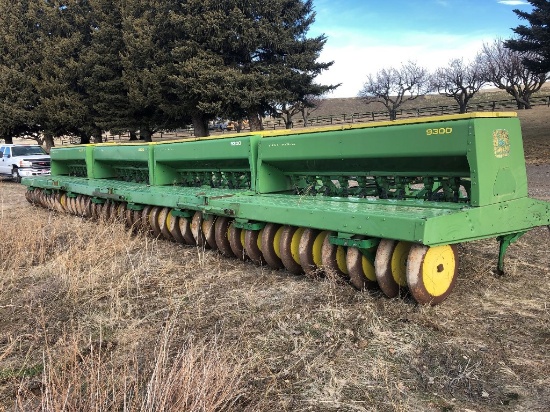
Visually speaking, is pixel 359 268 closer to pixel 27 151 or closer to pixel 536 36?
pixel 27 151

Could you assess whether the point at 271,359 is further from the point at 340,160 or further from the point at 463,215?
the point at 340,160

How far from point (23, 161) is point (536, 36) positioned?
21.3 meters

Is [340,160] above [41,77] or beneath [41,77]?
beneath

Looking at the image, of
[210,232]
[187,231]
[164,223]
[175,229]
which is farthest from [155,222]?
[210,232]

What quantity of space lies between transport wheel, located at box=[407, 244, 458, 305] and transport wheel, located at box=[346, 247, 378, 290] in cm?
56

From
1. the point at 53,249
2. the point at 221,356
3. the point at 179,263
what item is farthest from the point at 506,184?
the point at 53,249

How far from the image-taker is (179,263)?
5816 millimetres

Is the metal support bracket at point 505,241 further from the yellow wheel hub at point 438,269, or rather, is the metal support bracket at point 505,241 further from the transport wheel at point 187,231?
the transport wheel at point 187,231

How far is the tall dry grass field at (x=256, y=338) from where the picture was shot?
269 cm

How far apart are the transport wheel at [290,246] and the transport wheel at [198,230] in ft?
5.38

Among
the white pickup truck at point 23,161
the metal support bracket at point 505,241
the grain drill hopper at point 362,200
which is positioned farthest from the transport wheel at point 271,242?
the white pickup truck at point 23,161

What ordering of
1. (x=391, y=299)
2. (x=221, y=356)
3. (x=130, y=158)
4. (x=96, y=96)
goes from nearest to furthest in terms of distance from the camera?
(x=221, y=356)
(x=391, y=299)
(x=130, y=158)
(x=96, y=96)

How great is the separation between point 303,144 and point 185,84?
1719cm

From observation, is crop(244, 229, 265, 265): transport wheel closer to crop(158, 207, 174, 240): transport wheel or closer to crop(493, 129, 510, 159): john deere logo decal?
crop(158, 207, 174, 240): transport wheel
